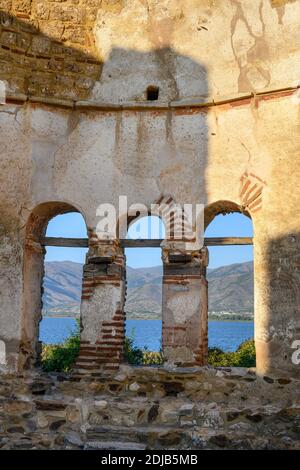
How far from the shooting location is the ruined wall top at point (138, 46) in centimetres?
731

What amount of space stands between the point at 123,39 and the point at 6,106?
1.89 m

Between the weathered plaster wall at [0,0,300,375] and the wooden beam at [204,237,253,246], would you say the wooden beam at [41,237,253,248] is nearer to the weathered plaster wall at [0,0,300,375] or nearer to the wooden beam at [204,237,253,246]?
the wooden beam at [204,237,253,246]

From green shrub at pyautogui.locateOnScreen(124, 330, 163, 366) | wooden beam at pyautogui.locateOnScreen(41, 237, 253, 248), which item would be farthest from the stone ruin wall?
green shrub at pyautogui.locateOnScreen(124, 330, 163, 366)

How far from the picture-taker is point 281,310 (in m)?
6.51

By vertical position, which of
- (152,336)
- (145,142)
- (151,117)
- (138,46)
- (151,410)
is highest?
(138,46)

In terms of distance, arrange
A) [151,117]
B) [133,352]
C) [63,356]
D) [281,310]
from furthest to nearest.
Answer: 1. [133,352]
2. [63,356]
3. [151,117]
4. [281,310]

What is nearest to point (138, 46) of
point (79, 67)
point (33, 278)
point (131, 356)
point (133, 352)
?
point (79, 67)

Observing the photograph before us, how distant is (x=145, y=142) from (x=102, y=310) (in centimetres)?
230

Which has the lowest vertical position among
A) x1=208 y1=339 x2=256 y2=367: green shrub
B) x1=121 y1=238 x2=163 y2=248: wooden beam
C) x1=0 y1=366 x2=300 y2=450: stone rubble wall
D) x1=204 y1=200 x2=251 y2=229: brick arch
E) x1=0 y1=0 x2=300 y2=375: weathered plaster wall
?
x1=0 y1=366 x2=300 y2=450: stone rubble wall

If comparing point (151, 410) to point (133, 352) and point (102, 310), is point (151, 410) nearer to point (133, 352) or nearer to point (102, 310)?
point (102, 310)

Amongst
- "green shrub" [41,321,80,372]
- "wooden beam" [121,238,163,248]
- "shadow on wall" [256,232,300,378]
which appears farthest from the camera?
"green shrub" [41,321,80,372]

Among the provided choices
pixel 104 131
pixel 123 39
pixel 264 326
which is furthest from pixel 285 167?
pixel 123 39

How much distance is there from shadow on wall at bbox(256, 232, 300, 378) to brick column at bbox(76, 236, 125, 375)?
1766mm

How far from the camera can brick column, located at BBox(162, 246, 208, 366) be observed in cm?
687
